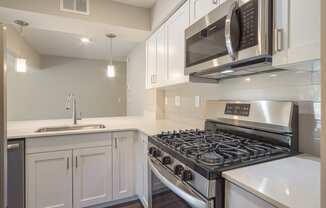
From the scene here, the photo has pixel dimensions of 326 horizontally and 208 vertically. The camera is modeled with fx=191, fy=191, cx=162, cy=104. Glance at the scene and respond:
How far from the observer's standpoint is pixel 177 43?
183 cm

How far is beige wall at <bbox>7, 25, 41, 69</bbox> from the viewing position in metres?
2.75

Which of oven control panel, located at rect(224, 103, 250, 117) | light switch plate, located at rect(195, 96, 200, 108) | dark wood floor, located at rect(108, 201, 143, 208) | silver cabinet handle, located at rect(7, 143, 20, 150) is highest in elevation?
light switch plate, located at rect(195, 96, 200, 108)

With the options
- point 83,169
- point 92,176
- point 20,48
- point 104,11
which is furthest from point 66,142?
point 20,48

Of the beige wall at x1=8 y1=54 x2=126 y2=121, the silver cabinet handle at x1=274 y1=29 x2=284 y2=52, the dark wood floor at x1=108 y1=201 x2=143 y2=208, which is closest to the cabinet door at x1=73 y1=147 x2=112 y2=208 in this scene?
the dark wood floor at x1=108 y1=201 x2=143 y2=208

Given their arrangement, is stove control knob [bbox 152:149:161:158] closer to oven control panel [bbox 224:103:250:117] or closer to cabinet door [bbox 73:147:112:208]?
oven control panel [bbox 224:103:250:117]

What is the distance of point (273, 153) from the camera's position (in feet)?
3.34

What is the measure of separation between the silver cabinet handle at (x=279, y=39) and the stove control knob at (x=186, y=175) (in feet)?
2.39

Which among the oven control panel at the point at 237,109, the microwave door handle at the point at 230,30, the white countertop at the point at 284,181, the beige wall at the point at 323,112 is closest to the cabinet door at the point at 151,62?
the oven control panel at the point at 237,109

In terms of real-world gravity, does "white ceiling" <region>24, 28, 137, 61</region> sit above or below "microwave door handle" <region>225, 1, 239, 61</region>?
above

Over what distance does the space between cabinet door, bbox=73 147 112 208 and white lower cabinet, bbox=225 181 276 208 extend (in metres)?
1.54

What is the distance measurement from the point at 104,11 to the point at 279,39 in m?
2.05

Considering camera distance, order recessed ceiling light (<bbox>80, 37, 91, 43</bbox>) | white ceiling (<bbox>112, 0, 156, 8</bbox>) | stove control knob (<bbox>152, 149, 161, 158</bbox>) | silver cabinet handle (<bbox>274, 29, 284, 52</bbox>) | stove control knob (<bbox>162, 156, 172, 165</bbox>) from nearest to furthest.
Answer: silver cabinet handle (<bbox>274, 29, 284, 52</bbox>) → stove control knob (<bbox>162, 156, 172, 165</bbox>) → stove control knob (<bbox>152, 149, 161, 158</bbox>) → white ceiling (<bbox>112, 0, 156, 8</bbox>) → recessed ceiling light (<bbox>80, 37, 91, 43</bbox>)

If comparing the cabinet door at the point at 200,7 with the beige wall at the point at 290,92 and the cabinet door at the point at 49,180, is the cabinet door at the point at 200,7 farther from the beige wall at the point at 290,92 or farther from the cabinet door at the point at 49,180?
the cabinet door at the point at 49,180

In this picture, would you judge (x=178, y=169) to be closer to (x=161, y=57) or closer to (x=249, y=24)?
(x=249, y=24)
